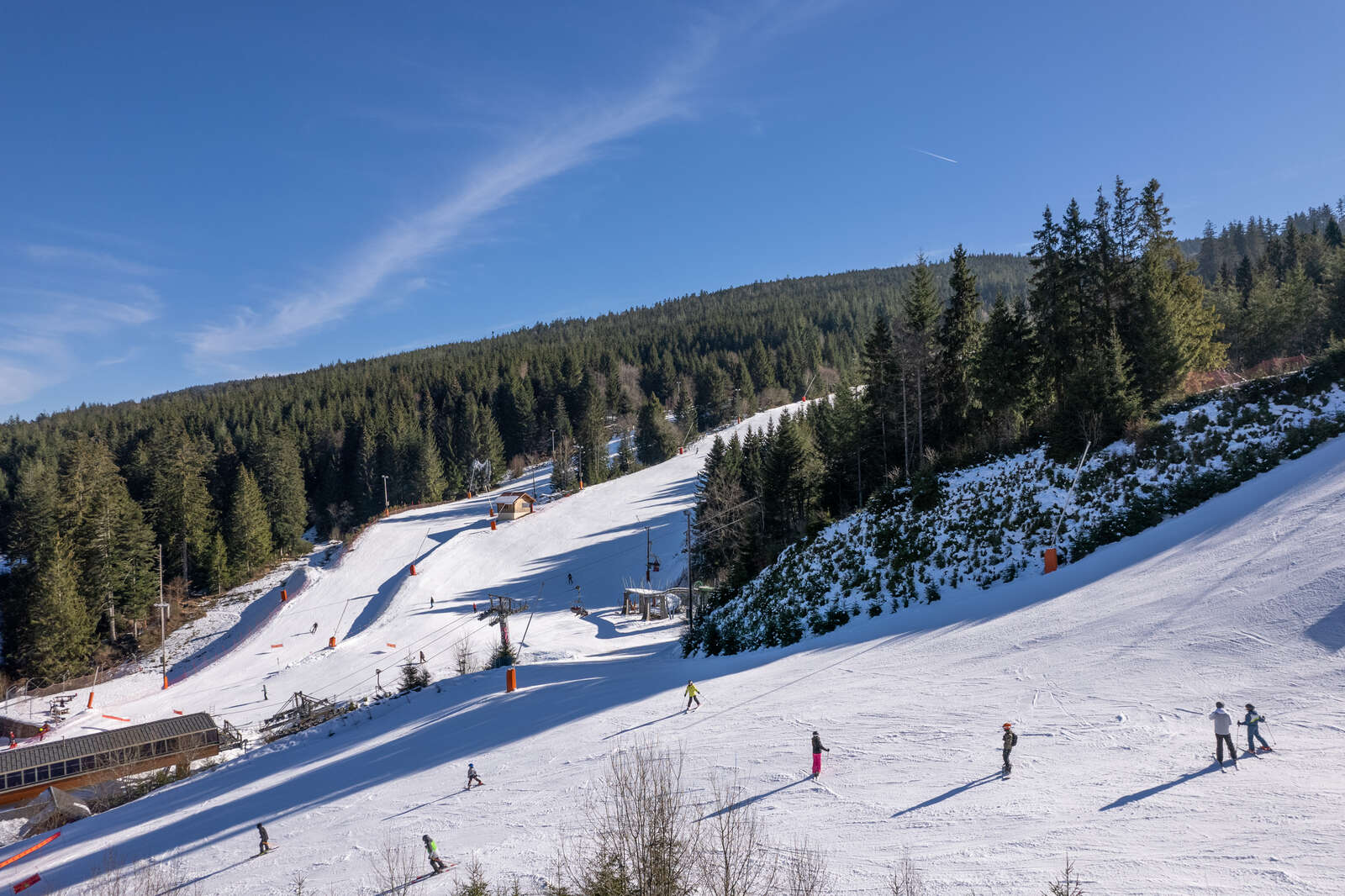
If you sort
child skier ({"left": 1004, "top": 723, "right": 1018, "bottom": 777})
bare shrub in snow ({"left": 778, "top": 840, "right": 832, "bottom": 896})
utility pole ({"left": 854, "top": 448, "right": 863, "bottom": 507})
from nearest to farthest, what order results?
bare shrub in snow ({"left": 778, "top": 840, "right": 832, "bottom": 896}), child skier ({"left": 1004, "top": 723, "right": 1018, "bottom": 777}), utility pole ({"left": 854, "top": 448, "right": 863, "bottom": 507})

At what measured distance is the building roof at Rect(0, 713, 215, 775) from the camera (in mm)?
31062

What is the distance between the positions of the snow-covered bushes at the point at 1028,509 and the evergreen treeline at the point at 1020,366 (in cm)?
160

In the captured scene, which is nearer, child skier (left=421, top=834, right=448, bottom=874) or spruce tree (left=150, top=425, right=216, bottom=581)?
child skier (left=421, top=834, right=448, bottom=874)

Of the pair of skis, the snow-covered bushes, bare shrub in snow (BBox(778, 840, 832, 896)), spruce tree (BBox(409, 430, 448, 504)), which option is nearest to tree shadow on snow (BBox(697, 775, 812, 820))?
bare shrub in snow (BBox(778, 840, 832, 896))

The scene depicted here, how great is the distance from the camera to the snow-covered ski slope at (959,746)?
30.4ft

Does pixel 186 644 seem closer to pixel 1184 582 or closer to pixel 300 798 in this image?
pixel 300 798

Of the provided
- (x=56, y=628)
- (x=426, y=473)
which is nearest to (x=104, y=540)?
(x=56, y=628)

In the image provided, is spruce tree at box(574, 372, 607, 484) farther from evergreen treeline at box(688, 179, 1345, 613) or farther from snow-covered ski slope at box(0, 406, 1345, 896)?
snow-covered ski slope at box(0, 406, 1345, 896)

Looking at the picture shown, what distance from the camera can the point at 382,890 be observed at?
12.3m

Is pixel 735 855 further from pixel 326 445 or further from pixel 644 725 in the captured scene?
pixel 326 445

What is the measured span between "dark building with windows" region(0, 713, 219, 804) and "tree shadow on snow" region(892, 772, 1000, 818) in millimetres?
34515

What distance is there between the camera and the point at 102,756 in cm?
3156

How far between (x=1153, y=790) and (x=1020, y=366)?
26.2 metres

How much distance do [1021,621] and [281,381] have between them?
16569 centimetres
